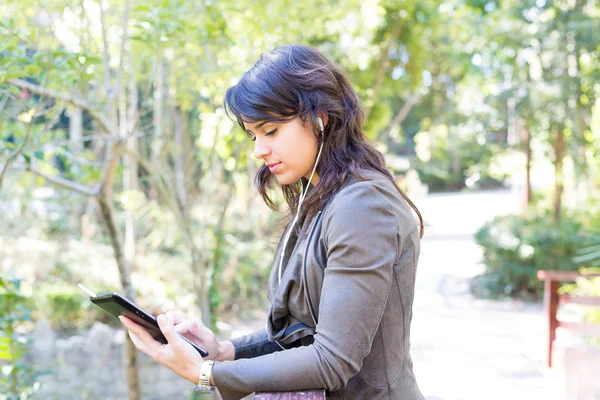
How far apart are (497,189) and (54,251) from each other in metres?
23.6

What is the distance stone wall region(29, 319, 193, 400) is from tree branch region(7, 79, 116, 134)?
128 inches

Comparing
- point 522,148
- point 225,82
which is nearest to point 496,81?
point 522,148

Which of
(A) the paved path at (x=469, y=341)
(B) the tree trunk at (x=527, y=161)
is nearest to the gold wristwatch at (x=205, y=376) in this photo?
(A) the paved path at (x=469, y=341)

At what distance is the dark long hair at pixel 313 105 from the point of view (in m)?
1.36

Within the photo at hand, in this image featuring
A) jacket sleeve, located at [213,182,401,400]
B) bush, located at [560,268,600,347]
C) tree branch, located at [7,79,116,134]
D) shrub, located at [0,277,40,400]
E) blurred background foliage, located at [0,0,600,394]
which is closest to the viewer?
jacket sleeve, located at [213,182,401,400]

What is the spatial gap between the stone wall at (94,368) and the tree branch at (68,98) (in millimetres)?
3249

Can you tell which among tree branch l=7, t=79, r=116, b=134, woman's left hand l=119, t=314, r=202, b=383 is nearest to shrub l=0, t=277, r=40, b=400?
tree branch l=7, t=79, r=116, b=134

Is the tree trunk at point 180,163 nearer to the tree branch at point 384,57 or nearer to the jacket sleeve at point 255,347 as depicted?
the tree branch at point 384,57

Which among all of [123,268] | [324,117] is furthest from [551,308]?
[324,117]

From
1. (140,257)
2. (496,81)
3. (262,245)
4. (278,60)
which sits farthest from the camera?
(496,81)

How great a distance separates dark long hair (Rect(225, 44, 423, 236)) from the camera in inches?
53.7

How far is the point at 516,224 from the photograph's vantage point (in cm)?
1077

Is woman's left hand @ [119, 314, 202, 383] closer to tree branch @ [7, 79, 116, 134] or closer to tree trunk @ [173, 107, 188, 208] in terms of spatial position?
tree branch @ [7, 79, 116, 134]

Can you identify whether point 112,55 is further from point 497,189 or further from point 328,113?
point 497,189
